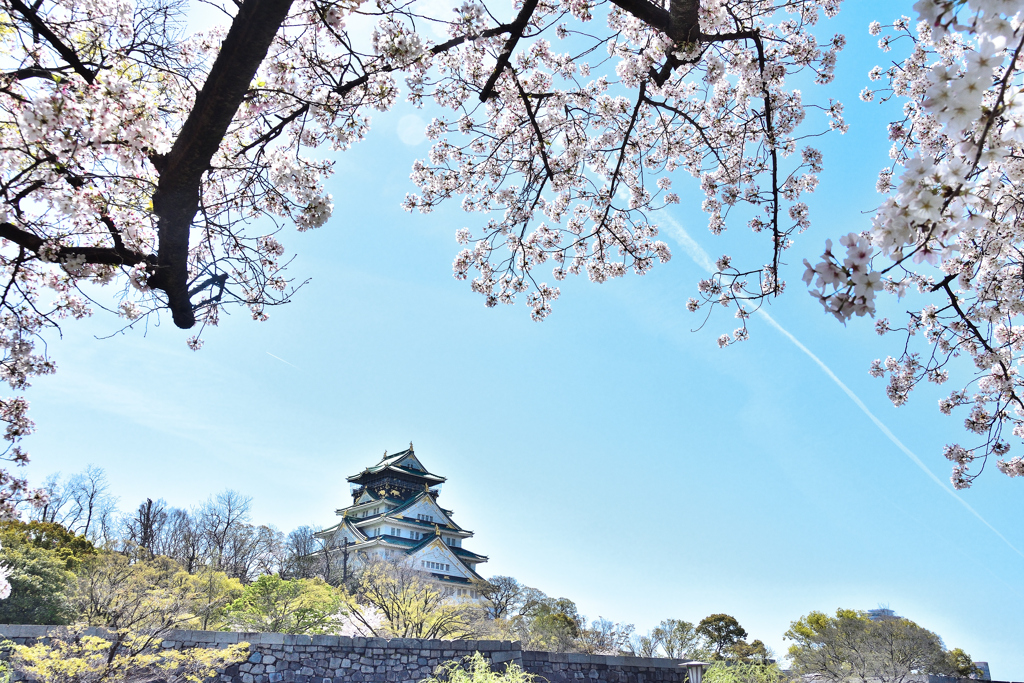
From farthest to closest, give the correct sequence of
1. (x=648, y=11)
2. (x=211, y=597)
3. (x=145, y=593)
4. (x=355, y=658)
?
(x=211, y=597), (x=145, y=593), (x=355, y=658), (x=648, y=11)

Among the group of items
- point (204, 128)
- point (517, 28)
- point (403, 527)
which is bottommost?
point (204, 128)

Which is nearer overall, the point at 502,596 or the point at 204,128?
the point at 204,128

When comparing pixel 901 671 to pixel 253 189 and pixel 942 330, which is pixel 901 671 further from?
pixel 253 189

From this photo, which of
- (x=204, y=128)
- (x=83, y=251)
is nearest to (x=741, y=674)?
(x=83, y=251)

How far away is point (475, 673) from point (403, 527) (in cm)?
2217

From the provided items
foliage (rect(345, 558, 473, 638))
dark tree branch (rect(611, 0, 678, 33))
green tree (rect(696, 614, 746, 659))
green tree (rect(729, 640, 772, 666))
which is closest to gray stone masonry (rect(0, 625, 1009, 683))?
foliage (rect(345, 558, 473, 638))

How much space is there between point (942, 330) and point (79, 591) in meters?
15.6

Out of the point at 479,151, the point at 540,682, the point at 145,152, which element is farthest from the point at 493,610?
the point at 145,152

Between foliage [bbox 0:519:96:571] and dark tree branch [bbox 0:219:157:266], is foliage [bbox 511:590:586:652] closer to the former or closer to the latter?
foliage [bbox 0:519:96:571]

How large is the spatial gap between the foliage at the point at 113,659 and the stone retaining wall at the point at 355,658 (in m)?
0.22

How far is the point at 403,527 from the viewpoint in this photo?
94.8 ft

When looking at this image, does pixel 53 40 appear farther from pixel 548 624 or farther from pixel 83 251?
pixel 548 624

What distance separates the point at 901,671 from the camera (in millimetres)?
11055

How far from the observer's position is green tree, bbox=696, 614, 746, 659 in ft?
69.4
